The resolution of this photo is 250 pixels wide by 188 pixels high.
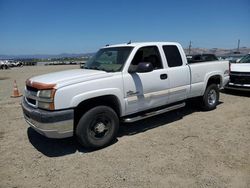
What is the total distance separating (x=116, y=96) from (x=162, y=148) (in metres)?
1.33

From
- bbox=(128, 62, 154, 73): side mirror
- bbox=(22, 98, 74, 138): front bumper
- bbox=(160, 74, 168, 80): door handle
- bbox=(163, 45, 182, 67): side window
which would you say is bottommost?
bbox=(22, 98, 74, 138): front bumper

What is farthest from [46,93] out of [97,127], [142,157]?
[142,157]

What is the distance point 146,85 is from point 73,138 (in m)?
1.97

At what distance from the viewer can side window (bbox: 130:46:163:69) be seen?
5.28m

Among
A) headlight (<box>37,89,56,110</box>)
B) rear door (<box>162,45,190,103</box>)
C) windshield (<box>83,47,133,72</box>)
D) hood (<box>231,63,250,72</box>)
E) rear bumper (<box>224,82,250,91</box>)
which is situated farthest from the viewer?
hood (<box>231,63,250,72</box>)

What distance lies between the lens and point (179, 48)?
20.0ft

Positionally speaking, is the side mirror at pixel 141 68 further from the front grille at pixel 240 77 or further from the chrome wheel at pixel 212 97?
the front grille at pixel 240 77

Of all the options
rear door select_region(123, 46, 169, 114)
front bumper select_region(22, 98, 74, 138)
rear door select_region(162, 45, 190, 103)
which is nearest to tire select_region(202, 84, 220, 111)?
rear door select_region(162, 45, 190, 103)

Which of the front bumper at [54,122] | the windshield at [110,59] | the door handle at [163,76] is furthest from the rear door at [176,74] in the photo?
the front bumper at [54,122]

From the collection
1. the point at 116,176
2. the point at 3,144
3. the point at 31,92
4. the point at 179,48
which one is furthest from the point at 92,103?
the point at 179,48

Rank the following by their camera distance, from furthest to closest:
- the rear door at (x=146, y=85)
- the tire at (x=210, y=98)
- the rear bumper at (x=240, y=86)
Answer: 1. the rear bumper at (x=240, y=86)
2. the tire at (x=210, y=98)
3. the rear door at (x=146, y=85)

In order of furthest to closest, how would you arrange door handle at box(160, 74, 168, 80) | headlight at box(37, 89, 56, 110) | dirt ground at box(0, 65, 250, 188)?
door handle at box(160, 74, 168, 80)
headlight at box(37, 89, 56, 110)
dirt ground at box(0, 65, 250, 188)

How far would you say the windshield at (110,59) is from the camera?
506cm

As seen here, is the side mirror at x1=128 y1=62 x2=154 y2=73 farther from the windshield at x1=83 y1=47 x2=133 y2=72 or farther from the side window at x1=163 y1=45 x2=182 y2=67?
the side window at x1=163 y1=45 x2=182 y2=67
